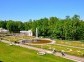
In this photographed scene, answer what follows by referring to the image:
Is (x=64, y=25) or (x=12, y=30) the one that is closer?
(x=64, y=25)

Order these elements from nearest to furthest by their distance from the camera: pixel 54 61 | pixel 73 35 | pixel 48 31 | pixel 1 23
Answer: pixel 54 61
pixel 73 35
pixel 48 31
pixel 1 23

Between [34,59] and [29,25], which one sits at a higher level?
[29,25]

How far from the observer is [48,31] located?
123m

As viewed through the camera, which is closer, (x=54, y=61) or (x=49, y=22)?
(x=54, y=61)

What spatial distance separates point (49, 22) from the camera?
14938cm

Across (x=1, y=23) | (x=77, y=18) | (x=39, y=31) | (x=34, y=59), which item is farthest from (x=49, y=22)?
(x=34, y=59)

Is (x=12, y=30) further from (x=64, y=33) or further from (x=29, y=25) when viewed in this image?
(x=64, y=33)

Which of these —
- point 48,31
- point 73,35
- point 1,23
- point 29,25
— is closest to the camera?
point 73,35

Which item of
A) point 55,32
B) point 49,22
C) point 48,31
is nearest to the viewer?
point 55,32

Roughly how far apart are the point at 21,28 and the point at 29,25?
10.0 metres

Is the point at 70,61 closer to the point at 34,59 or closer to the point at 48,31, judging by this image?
the point at 34,59

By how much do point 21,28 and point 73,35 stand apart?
78084mm

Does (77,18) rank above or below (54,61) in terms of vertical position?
above

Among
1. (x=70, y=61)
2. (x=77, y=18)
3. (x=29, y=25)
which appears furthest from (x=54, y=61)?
(x=29, y=25)
